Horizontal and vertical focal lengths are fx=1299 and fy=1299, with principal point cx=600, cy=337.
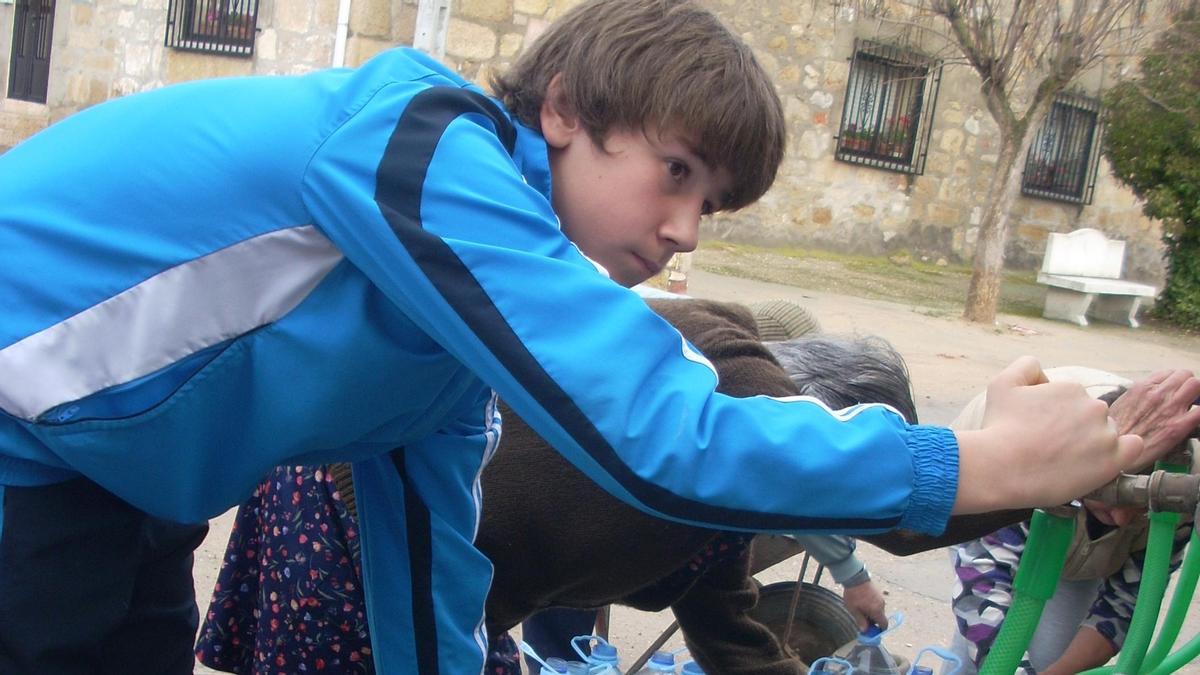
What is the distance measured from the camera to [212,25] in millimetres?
10859

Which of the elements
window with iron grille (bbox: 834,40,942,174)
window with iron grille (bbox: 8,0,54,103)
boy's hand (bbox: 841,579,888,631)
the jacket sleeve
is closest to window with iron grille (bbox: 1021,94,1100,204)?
window with iron grille (bbox: 834,40,942,174)

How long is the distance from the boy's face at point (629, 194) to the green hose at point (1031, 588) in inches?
21.6

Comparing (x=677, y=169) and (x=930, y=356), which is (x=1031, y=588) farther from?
(x=930, y=356)

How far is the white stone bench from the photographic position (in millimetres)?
10859

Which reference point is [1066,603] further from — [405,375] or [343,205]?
[343,205]

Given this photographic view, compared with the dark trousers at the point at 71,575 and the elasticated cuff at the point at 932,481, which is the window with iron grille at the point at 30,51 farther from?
the elasticated cuff at the point at 932,481

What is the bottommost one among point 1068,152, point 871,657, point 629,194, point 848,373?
point 871,657

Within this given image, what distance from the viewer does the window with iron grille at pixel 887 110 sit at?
1309 cm

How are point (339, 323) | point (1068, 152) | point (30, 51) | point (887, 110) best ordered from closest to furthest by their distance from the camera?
point (339, 323)
point (887, 110)
point (30, 51)
point (1068, 152)

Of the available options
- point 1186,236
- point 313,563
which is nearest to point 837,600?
point 313,563

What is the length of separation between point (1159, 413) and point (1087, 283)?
9.90 meters

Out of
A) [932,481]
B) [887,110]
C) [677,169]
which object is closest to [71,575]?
[677,169]

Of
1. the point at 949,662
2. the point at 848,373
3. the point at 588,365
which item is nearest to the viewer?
the point at 588,365

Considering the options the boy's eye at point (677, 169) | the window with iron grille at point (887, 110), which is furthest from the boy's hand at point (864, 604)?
the window with iron grille at point (887, 110)
